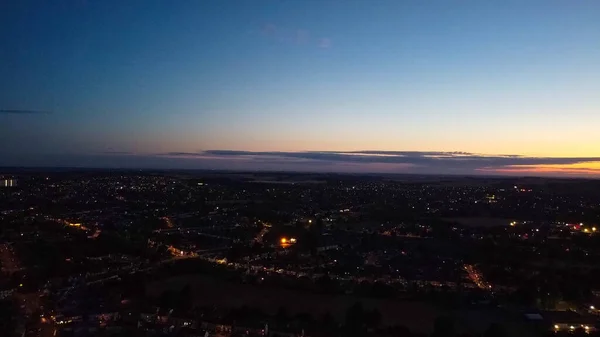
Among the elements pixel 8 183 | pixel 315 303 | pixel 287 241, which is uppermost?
pixel 8 183

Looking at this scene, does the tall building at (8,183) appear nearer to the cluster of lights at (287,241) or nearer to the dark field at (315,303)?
the cluster of lights at (287,241)

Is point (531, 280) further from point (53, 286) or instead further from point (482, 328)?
point (53, 286)

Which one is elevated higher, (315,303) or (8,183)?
(8,183)

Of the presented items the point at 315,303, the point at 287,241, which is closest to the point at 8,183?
Answer: the point at 287,241

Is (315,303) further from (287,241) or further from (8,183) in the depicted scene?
(8,183)

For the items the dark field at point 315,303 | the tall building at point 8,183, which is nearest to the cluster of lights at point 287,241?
the dark field at point 315,303

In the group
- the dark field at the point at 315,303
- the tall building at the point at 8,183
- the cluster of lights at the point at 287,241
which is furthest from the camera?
the tall building at the point at 8,183

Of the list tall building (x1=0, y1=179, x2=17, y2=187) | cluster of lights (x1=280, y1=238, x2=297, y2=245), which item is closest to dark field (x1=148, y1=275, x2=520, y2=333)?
cluster of lights (x1=280, y1=238, x2=297, y2=245)

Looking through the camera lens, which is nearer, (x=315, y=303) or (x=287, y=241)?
(x=315, y=303)

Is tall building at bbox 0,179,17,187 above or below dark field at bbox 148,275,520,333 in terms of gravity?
above

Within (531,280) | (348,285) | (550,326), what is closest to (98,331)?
(348,285)

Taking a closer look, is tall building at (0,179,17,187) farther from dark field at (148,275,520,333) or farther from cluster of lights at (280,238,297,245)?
dark field at (148,275,520,333)
